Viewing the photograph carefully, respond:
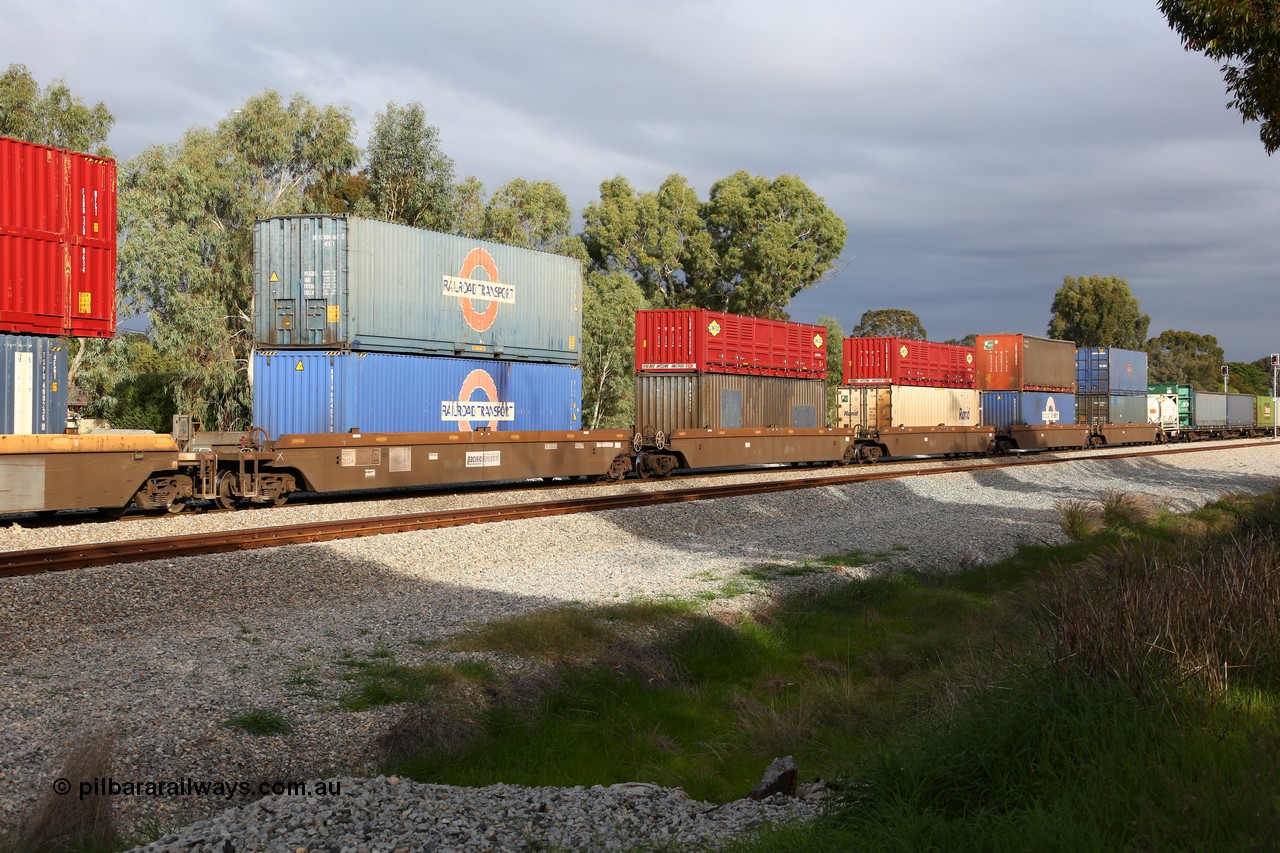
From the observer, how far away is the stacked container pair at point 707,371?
2536 centimetres

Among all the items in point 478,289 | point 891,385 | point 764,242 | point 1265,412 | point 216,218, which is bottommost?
point 1265,412

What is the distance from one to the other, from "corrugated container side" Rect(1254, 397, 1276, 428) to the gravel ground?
5940 centimetres

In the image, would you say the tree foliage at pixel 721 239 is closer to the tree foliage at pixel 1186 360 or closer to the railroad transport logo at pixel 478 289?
the railroad transport logo at pixel 478 289

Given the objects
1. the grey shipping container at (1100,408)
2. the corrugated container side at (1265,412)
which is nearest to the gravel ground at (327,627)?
the grey shipping container at (1100,408)

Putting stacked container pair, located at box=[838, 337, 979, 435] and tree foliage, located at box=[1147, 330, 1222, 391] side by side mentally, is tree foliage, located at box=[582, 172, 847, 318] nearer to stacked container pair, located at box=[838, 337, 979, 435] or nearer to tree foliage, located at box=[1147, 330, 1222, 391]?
stacked container pair, located at box=[838, 337, 979, 435]

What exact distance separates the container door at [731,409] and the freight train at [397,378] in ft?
0.19

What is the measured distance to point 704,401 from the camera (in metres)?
25.3

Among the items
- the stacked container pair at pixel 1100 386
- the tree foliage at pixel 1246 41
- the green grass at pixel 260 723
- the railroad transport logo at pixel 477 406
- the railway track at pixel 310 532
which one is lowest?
the green grass at pixel 260 723

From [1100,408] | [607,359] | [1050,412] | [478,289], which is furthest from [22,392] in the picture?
[1100,408]

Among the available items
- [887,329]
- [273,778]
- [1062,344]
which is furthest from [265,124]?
[887,329]

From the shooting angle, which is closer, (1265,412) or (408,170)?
(408,170)

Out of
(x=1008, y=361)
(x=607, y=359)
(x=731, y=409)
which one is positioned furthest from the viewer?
(x=607, y=359)

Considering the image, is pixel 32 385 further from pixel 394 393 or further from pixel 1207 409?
pixel 1207 409

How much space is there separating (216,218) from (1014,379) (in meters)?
32.2
